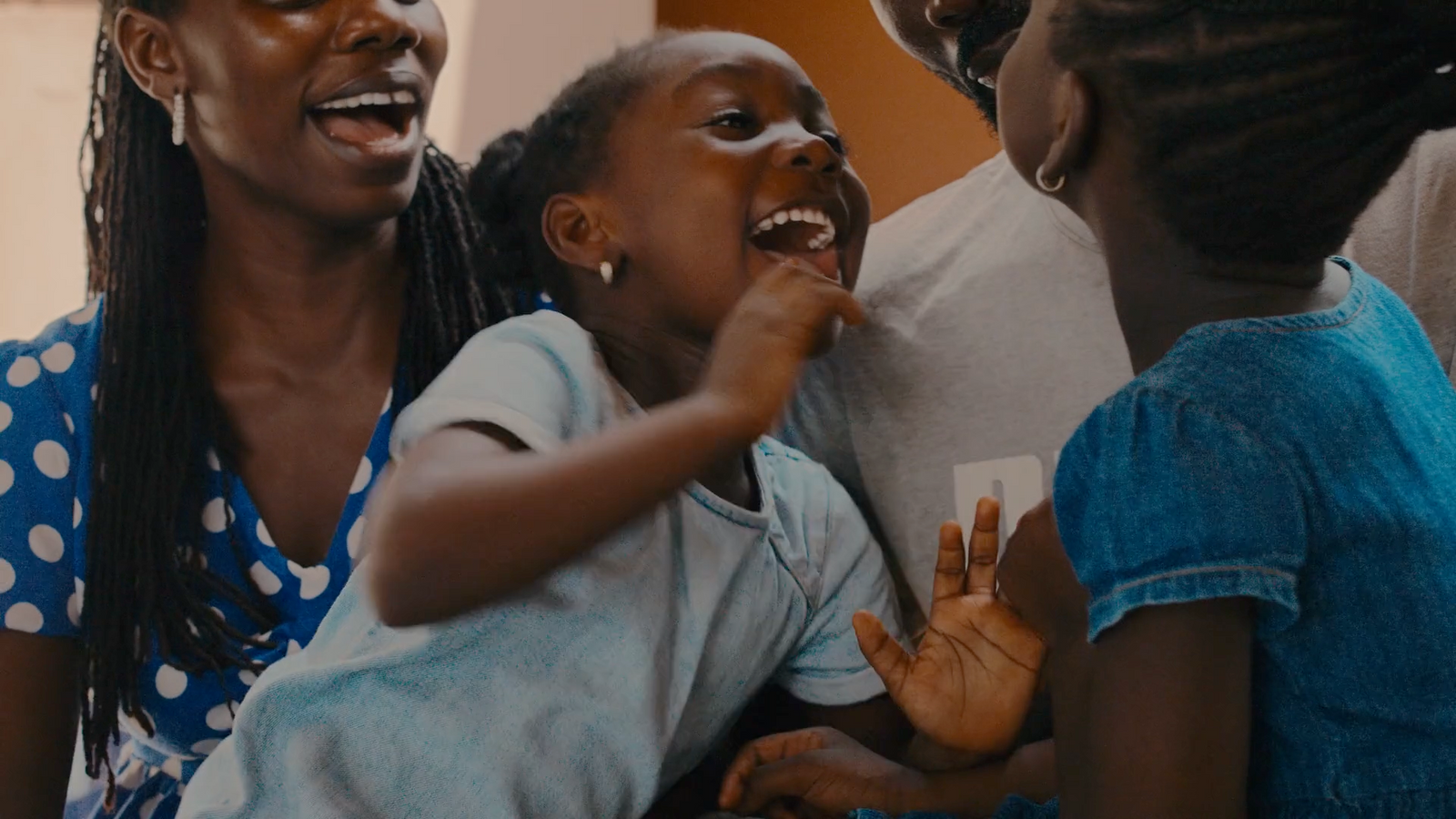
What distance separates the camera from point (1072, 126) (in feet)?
2.87

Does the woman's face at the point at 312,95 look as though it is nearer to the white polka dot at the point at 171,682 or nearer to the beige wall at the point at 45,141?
the white polka dot at the point at 171,682

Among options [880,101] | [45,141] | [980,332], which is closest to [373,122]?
[980,332]

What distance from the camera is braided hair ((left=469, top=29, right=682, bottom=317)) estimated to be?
123 cm

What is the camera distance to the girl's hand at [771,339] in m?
0.89

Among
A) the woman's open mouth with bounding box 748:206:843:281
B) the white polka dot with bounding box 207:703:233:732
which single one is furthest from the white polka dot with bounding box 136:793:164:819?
the woman's open mouth with bounding box 748:206:843:281

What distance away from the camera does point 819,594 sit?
3.98ft

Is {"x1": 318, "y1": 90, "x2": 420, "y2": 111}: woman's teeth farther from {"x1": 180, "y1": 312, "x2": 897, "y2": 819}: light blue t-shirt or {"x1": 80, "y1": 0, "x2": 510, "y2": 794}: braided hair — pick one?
{"x1": 180, "y1": 312, "x2": 897, "y2": 819}: light blue t-shirt

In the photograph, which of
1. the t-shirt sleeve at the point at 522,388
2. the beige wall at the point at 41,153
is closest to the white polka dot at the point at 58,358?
the t-shirt sleeve at the point at 522,388

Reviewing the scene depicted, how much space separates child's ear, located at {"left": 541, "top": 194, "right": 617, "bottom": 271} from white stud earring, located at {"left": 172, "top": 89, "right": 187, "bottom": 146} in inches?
14.6

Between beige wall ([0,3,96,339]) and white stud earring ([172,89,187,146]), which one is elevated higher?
white stud earring ([172,89,187,146])

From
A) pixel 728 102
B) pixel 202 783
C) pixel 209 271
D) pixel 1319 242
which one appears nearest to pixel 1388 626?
pixel 1319 242

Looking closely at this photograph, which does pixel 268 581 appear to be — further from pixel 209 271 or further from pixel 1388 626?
pixel 1388 626

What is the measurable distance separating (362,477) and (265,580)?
0.13 m

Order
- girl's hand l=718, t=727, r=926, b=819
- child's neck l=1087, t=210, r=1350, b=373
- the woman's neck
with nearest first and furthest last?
child's neck l=1087, t=210, r=1350, b=373 → girl's hand l=718, t=727, r=926, b=819 → the woman's neck
